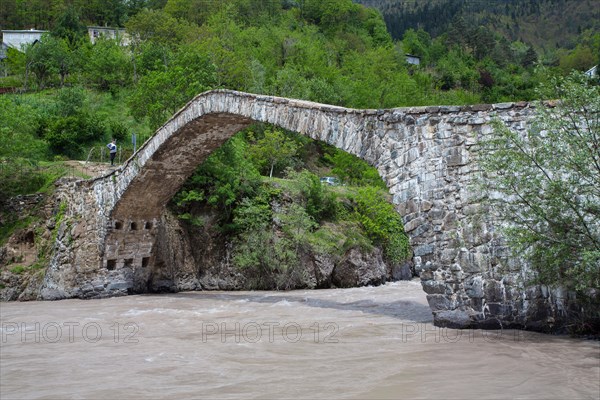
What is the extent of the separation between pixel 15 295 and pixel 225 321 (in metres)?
7.72

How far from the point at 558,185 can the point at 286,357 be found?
4.17 meters

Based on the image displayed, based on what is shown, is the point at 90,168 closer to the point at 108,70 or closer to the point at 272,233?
the point at 272,233

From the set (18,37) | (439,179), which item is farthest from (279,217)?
(18,37)

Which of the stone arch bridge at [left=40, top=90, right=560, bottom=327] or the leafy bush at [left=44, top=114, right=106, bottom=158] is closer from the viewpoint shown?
the stone arch bridge at [left=40, top=90, right=560, bottom=327]

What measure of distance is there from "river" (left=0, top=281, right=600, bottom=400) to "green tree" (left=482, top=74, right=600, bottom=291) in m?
1.06

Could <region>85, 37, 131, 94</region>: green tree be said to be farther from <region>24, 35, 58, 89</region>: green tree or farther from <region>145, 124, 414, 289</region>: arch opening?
<region>145, 124, 414, 289</region>: arch opening

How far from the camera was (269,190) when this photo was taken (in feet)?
62.3

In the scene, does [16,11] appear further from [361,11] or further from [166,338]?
[166,338]

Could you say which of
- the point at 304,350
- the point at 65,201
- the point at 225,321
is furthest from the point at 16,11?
the point at 304,350

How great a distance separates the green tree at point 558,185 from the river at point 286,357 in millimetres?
1056

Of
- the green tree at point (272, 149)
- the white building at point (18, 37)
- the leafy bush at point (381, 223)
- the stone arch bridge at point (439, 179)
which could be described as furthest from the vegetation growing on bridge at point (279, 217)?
the white building at point (18, 37)

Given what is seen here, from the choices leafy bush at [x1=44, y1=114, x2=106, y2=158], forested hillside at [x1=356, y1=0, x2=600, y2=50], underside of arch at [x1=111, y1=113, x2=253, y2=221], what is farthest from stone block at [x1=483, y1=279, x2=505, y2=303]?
forested hillside at [x1=356, y1=0, x2=600, y2=50]

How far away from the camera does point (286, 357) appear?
8203 millimetres

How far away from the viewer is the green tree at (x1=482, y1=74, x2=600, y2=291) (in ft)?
25.2
